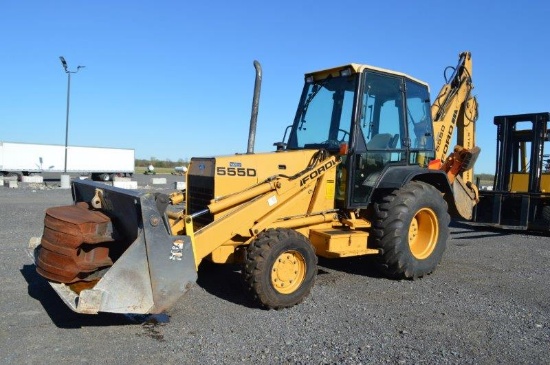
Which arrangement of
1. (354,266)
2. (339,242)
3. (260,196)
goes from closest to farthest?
(260,196) < (339,242) < (354,266)

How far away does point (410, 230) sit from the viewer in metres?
6.74

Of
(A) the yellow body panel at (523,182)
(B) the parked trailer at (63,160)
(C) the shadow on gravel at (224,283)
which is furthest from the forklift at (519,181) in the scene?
(B) the parked trailer at (63,160)

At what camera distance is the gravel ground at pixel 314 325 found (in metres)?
4.01

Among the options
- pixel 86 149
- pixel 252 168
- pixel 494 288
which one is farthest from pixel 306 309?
pixel 86 149

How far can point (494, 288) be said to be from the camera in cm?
634

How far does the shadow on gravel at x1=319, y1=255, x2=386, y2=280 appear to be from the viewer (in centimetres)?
691

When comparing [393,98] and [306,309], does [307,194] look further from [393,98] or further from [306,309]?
[393,98]

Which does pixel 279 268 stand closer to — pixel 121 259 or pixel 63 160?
pixel 121 259

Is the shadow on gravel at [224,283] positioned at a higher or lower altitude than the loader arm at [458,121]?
lower

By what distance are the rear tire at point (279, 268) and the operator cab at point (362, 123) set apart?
1.33 metres

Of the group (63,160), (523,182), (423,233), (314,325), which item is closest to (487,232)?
(523,182)

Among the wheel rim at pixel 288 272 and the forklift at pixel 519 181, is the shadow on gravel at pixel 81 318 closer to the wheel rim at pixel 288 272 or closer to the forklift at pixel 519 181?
the wheel rim at pixel 288 272

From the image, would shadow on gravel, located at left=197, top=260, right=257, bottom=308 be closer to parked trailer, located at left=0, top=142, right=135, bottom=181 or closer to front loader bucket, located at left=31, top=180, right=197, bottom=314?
front loader bucket, located at left=31, top=180, right=197, bottom=314

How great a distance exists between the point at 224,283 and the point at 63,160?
113 feet
